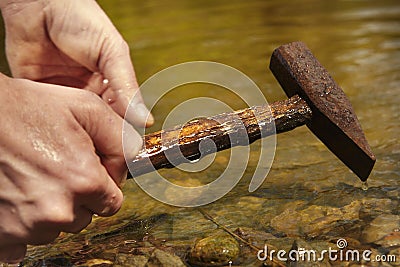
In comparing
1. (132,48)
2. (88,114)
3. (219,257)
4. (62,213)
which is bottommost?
(132,48)

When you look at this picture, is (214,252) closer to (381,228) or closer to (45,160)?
(381,228)

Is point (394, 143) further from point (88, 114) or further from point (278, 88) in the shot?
point (88, 114)

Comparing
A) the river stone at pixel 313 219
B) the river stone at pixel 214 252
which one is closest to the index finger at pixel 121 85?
the river stone at pixel 214 252

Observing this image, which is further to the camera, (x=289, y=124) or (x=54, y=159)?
(x=289, y=124)

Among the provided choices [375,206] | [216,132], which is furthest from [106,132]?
[375,206]

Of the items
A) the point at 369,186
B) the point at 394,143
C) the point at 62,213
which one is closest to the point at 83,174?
the point at 62,213

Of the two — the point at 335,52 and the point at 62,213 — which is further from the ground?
the point at 62,213
